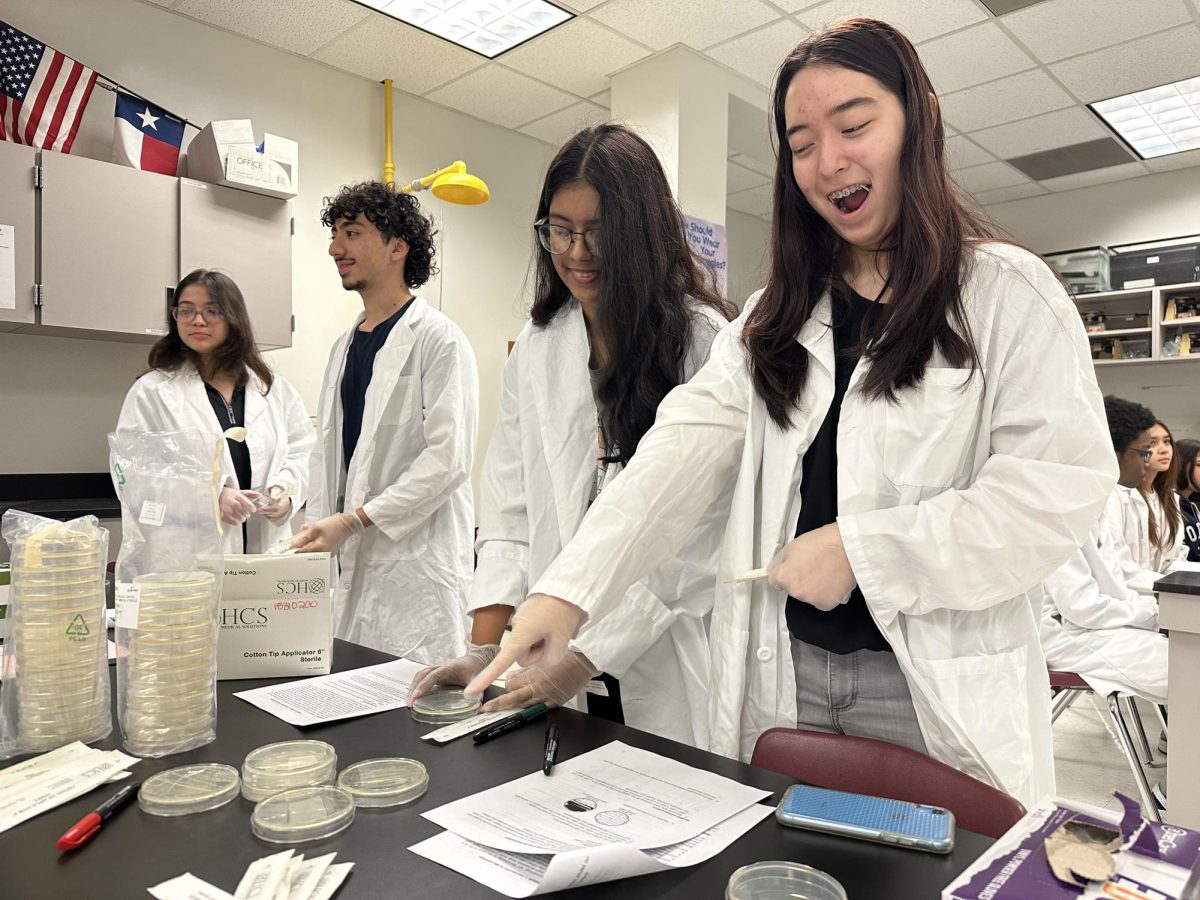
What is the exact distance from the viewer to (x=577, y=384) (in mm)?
1428

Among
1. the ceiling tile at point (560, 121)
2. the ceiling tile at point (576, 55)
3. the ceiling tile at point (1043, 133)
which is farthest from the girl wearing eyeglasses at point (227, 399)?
the ceiling tile at point (1043, 133)

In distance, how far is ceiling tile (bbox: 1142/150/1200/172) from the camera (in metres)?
5.09

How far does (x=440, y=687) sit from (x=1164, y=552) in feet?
11.8

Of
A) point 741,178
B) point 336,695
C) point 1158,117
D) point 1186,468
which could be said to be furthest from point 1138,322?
point 336,695

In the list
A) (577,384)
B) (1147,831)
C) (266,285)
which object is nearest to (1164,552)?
(577,384)

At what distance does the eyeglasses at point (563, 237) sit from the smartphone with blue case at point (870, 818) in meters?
0.89

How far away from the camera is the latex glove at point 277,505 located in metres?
2.54

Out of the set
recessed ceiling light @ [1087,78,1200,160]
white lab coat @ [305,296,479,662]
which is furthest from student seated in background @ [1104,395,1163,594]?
white lab coat @ [305,296,479,662]

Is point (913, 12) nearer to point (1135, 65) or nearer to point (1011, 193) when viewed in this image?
point (1135, 65)

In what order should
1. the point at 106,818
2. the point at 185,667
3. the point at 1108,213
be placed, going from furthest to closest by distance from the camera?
1. the point at 1108,213
2. the point at 185,667
3. the point at 106,818

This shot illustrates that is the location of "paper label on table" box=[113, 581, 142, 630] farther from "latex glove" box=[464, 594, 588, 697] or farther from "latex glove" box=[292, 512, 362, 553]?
"latex glove" box=[292, 512, 362, 553]

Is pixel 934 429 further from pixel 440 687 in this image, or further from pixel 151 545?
pixel 151 545

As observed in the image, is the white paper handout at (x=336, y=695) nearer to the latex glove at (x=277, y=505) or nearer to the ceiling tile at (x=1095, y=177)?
the latex glove at (x=277, y=505)

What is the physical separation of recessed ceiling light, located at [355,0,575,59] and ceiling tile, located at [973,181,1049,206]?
141 inches
